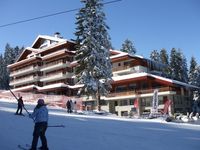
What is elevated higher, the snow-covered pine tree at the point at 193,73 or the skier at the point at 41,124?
the snow-covered pine tree at the point at 193,73

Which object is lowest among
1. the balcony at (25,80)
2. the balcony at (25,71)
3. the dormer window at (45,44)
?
the balcony at (25,80)

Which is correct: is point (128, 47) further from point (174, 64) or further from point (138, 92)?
point (138, 92)

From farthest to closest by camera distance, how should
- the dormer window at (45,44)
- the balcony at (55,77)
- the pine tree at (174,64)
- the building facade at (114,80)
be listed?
the pine tree at (174,64)
the dormer window at (45,44)
the balcony at (55,77)
the building facade at (114,80)

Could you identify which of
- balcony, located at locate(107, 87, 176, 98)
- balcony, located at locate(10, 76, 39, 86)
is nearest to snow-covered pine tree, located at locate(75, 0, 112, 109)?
balcony, located at locate(107, 87, 176, 98)

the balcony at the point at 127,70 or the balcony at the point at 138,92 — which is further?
the balcony at the point at 127,70

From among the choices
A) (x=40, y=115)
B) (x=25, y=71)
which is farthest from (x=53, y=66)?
(x=40, y=115)

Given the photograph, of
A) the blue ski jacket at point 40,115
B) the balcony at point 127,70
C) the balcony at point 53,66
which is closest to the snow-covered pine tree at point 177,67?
the balcony at point 127,70

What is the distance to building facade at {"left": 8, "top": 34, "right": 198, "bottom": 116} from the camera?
5284 centimetres

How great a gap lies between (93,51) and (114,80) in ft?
53.9

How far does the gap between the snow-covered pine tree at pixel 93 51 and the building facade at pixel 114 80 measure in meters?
3.92

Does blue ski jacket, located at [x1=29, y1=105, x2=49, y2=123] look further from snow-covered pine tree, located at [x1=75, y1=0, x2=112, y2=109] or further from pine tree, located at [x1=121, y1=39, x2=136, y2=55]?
pine tree, located at [x1=121, y1=39, x2=136, y2=55]

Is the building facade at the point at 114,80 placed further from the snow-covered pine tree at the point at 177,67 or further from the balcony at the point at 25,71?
the snow-covered pine tree at the point at 177,67

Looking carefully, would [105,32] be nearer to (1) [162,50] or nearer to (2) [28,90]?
(2) [28,90]

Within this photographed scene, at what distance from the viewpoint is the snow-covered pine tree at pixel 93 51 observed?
41.6 meters
